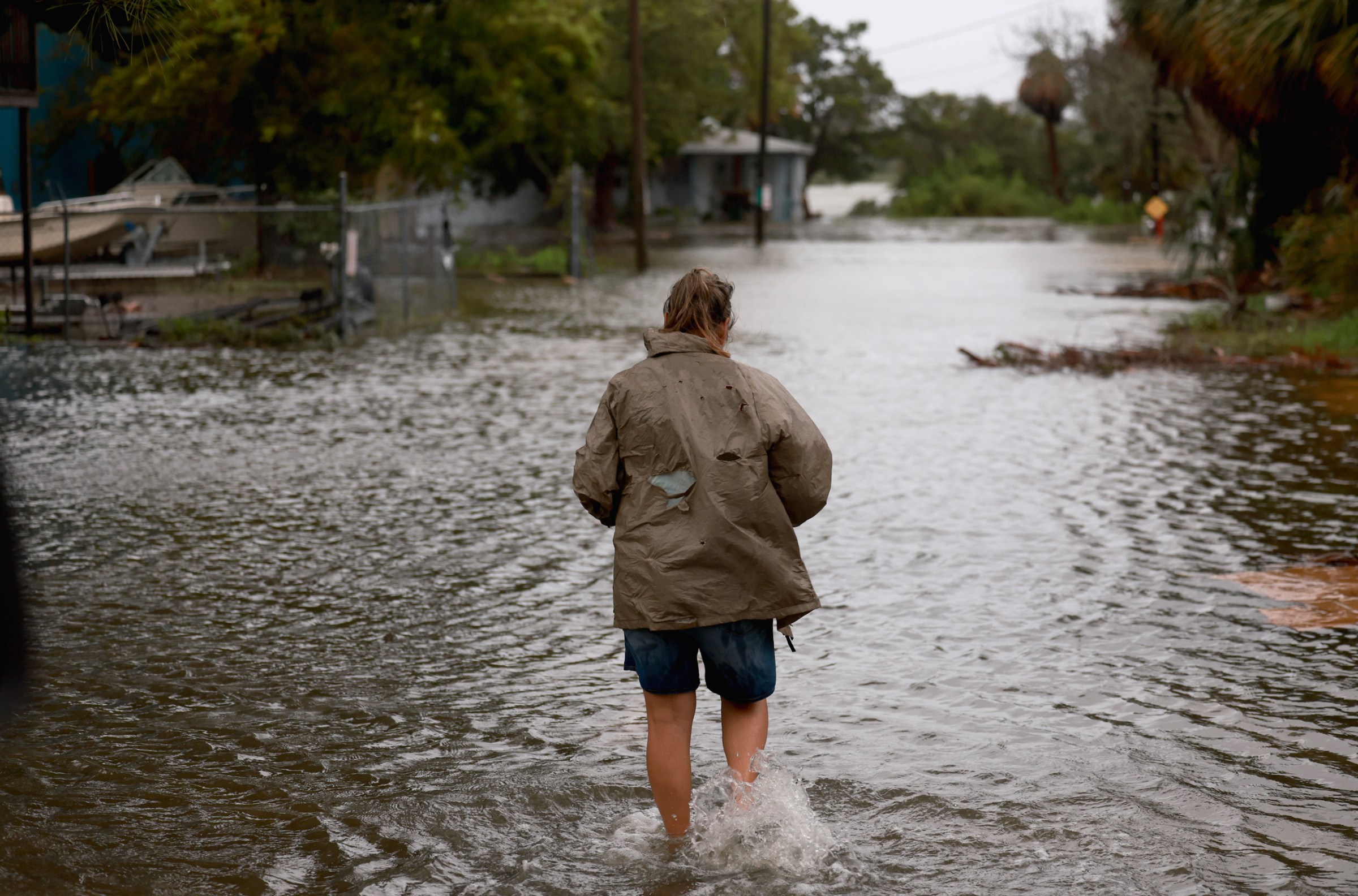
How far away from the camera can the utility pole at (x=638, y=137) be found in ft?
115

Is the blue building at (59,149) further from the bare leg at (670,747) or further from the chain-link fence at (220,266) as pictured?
the bare leg at (670,747)

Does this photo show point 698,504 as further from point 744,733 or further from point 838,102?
Result: point 838,102

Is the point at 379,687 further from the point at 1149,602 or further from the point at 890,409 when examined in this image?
the point at 890,409

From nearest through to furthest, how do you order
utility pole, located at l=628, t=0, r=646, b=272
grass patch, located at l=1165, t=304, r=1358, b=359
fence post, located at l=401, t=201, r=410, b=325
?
grass patch, located at l=1165, t=304, r=1358, b=359
fence post, located at l=401, t=201, r=410, b=325
utility pole, located at l=628, t=0, r=646, b=272

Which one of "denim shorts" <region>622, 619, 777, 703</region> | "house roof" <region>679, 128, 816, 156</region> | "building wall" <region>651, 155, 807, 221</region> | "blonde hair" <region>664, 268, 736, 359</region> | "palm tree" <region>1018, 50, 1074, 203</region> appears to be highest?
"palm tree" <region>1018, 50, 1074, 203</region>

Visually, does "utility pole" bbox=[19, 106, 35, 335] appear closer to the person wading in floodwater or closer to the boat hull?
the boat hull

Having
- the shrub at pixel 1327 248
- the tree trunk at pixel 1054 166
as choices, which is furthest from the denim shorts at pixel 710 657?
the tree trunk at pixel 1054 166

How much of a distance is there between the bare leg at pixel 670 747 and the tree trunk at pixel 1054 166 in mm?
79939

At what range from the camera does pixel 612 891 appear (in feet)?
14.4

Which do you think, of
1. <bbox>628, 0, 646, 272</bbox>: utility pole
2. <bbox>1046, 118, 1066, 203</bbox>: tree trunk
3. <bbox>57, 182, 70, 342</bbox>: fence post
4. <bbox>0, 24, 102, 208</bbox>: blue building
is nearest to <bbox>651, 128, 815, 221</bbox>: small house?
<bbox>1046, 118, 1066, 203</bbox>: tree trunk

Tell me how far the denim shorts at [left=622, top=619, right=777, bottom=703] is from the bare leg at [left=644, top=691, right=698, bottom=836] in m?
0.04

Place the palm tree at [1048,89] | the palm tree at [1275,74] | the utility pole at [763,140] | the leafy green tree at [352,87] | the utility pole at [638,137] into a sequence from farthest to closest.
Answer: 1. the palm tree at [1048,89]
2. the utility pole at [763,140]
3. the utility pole at [638,137]
4. the leafy green tree at [352,87]
5. the palm tree at [1275,74]

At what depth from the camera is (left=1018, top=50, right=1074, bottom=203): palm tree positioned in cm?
7819

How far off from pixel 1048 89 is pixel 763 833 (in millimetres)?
77950
